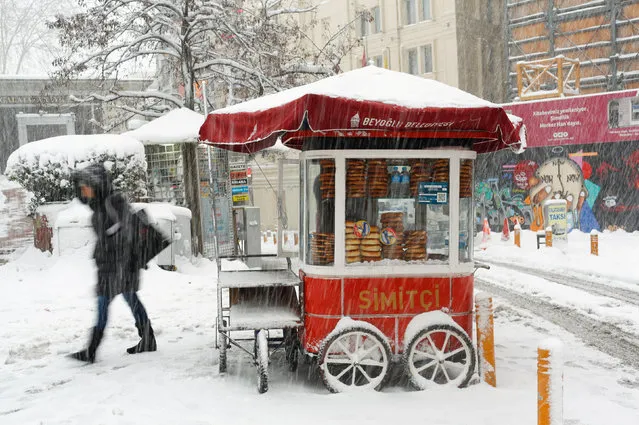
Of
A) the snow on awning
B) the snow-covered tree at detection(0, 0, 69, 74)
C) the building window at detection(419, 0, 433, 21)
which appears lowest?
the snow on awning

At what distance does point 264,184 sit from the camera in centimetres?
3381

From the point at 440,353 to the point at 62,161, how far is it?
9.44m

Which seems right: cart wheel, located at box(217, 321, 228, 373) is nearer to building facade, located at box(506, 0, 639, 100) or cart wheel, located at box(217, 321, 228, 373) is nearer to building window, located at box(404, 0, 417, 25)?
building facade, located at box(506, 0, 639, 100)

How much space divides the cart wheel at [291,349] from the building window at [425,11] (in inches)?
1177

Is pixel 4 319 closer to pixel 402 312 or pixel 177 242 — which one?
pixel 177 242

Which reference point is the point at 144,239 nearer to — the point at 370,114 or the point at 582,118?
the point at 370,114

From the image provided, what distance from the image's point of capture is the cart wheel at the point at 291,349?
6.19 metres

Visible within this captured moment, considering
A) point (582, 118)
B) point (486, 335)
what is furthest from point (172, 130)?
point (582, 118)

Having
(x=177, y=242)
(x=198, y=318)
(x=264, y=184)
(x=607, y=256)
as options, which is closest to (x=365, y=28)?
(x=264, y=184)

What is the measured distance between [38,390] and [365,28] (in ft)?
108

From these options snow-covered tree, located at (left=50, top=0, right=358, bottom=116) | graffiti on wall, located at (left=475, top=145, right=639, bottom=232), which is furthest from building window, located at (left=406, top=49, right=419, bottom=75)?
snow-covered tree, located at (left=50, top=0, right=358, bottom=116)

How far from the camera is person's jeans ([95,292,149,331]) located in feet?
20.8

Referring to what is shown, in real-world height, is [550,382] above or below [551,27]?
below

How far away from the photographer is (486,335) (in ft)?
18.0
